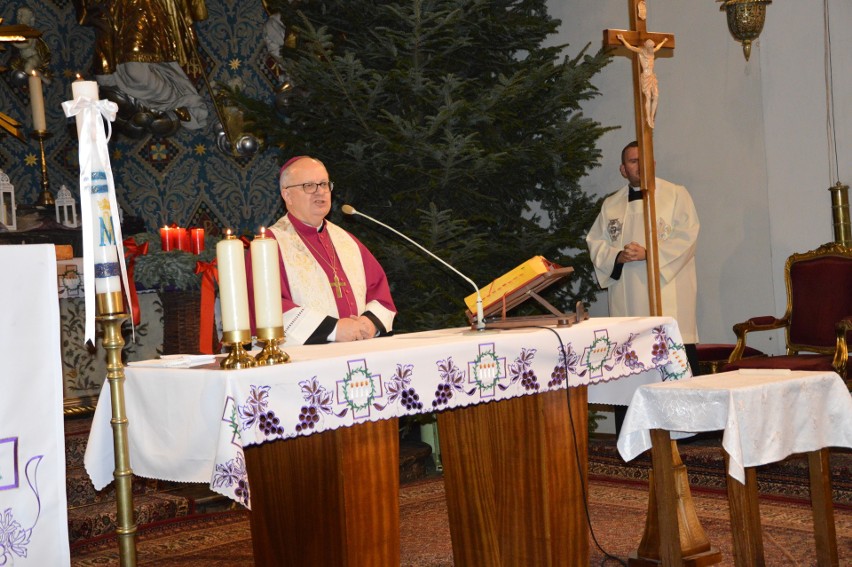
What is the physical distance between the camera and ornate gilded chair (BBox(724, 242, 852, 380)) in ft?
20.3

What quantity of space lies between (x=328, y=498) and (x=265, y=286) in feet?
2.21

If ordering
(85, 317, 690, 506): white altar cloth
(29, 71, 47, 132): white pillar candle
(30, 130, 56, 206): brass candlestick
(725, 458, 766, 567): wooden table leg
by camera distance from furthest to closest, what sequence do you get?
(30, 130, 56, 206): brass candlestick, (29, 71, 47, 132): white pillar candle, (725, 458, 766, 567): wooden table leg, (85, 317, 690, 506): white altar cloth

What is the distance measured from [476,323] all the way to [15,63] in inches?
200

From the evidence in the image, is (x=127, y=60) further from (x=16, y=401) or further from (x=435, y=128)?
(x=16, y=401)

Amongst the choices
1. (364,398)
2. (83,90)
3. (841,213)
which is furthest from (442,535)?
(841,213)

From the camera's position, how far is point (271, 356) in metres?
2.75

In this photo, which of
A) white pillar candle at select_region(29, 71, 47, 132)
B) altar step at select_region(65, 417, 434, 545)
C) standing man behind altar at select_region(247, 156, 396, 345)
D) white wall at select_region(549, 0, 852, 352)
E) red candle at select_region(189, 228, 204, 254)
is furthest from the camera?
white wall at select_region(549, 0, 852, 352)

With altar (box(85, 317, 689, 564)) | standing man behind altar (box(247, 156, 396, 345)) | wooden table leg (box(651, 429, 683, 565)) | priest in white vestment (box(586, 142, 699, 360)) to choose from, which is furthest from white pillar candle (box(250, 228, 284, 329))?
priest in white vestment (box(586, 142, 699, 360))

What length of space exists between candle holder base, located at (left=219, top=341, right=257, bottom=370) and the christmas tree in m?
3.32

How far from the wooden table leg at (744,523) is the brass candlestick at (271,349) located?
1579 millimetres

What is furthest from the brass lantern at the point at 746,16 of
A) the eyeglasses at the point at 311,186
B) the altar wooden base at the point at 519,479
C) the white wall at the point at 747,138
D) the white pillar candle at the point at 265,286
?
the white pillar candle at the point at 265,286

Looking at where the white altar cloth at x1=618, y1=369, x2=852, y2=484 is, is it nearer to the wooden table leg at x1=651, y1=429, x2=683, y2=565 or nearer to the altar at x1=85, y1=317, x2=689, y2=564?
the wooden table leg at x1=651, y1=429, x2=683, y2=565

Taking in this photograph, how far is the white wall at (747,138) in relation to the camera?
6.68 metres

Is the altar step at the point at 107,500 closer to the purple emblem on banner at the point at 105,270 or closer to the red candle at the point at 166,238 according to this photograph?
the red candle at the point at 166,238
